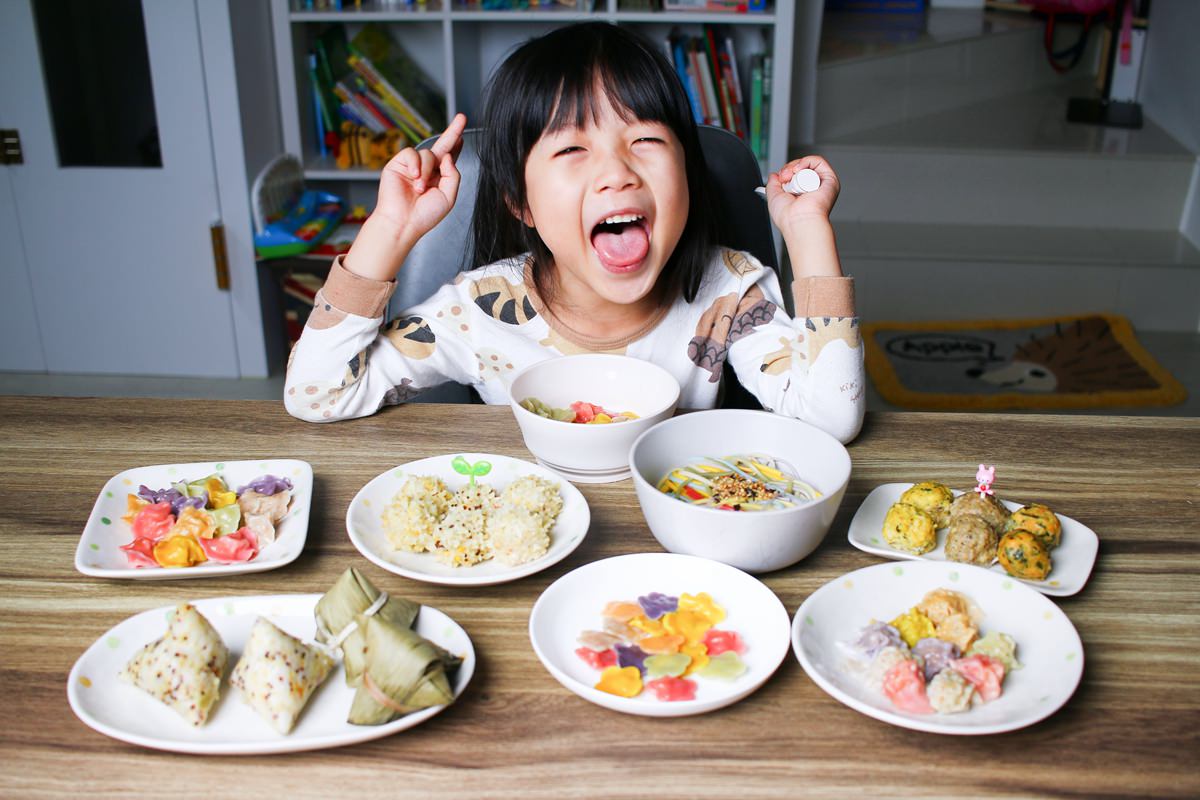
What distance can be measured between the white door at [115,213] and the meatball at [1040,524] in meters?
2.41

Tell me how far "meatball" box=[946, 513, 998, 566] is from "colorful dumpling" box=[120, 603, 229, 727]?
543mm

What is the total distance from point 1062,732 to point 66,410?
97cm

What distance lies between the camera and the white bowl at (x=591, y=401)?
951 mm

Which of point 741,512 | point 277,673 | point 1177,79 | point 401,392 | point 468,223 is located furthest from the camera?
point 1177,79

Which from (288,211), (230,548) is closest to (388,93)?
(288,211)

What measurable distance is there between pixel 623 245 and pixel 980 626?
1.93ft

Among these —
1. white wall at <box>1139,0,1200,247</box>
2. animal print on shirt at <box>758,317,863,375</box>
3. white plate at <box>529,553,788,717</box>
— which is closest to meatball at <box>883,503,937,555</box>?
white plate at <box>529,553,788,717</box>

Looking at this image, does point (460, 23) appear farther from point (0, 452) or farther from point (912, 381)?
point (0, 452)

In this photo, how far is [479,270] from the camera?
4.54 ft

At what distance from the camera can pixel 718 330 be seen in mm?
1358

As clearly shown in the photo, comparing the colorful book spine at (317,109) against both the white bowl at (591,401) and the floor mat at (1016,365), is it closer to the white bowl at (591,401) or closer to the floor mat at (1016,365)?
the floor mat at (1016,365)

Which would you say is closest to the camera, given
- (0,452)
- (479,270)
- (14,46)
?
(0,452)

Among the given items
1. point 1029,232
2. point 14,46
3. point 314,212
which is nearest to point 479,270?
point 314,212

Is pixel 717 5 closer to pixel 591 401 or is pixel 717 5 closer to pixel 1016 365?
pixel 1016 365
